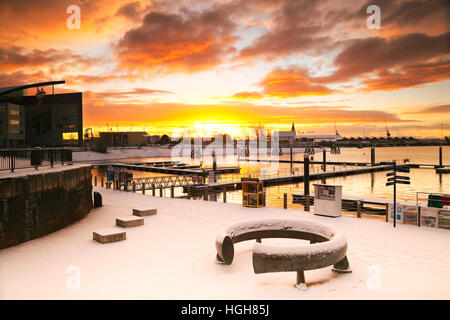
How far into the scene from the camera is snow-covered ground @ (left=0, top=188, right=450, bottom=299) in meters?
7.77

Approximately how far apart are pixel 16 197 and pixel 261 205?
1283 cm

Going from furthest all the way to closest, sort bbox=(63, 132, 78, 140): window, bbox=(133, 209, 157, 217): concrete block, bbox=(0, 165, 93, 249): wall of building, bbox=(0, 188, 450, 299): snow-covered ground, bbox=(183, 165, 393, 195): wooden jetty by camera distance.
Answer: bbox=(63, 132, 78, 140): window, bbox=(183, 165, 393, 195): wooden jetty, bbox=(133, 209, 157, 217): concrete block, bbox=(0, 165, 93, 249): wall of building, bbox=(0, 188, 450, 299): snow-covered ground

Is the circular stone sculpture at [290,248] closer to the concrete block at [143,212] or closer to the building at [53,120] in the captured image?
the concrete block at [143,212]

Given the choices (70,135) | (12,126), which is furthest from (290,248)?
(70,135)

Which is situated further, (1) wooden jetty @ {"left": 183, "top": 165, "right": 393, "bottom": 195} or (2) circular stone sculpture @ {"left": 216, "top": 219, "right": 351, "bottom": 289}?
(1) wooden jetty @ {"left": 183, "top": 165, "right": 393, "bottom": 195}

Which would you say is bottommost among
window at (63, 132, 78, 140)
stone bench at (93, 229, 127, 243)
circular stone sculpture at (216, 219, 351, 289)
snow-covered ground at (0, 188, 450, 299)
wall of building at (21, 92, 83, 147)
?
snow-covered ground at (0, 188, 450, 299)

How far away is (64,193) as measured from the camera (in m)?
15.4

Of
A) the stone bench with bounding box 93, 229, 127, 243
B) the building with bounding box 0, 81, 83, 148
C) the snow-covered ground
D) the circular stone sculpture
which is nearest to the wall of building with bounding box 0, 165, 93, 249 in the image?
the snow-covered ground

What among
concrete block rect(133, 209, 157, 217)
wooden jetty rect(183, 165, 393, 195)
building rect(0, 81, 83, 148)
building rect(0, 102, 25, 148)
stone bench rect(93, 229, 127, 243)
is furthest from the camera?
building rect(0, 81, 83, 148)

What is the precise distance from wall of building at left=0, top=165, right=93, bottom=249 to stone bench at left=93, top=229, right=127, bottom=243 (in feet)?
8.81

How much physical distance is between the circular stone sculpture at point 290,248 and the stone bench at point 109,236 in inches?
186

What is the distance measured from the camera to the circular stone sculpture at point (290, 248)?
25.5 feet

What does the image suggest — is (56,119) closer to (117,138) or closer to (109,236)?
(109,236)

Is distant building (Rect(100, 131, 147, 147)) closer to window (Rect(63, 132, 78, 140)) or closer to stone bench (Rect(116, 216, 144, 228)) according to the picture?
window (Rect(63, 132, 78, 140))
